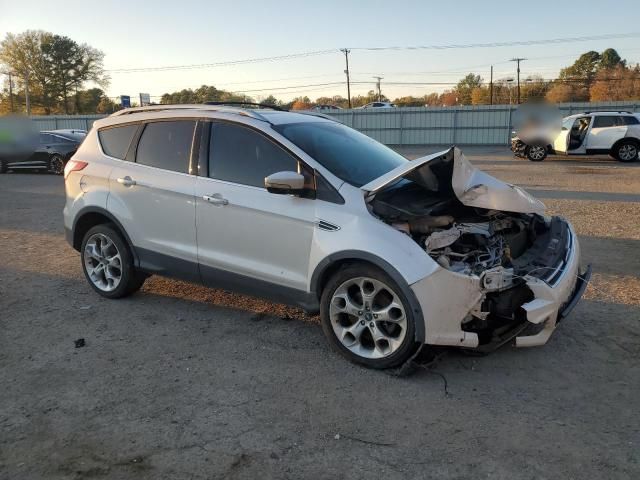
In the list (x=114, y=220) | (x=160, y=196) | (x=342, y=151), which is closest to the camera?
(x=342, y=151)

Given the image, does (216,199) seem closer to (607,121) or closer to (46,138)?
(46,138)

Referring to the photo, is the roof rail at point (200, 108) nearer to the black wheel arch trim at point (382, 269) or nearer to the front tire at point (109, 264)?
the front tire at point (109, 264)

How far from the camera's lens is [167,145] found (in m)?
4.96

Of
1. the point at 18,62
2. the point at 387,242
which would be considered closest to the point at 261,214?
the point at 387,242

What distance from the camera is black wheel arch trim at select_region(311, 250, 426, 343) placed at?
359 cm

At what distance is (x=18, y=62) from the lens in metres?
57.8

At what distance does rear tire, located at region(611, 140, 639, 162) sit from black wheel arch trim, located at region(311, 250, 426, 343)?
62.5 ft

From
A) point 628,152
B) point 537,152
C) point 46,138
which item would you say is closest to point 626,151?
point 628,152

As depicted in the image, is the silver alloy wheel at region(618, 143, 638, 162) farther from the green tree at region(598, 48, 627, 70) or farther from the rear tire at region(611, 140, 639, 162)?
the green tree at region(598, 48, 627, 70)

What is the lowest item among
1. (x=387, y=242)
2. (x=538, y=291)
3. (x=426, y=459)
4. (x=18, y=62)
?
(x=426, y=459)

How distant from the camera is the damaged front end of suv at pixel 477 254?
3553 millimetres

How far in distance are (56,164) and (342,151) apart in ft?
56.7

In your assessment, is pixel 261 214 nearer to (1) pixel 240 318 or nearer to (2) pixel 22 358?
(1) pixel 240 318

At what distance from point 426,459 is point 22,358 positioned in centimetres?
314
